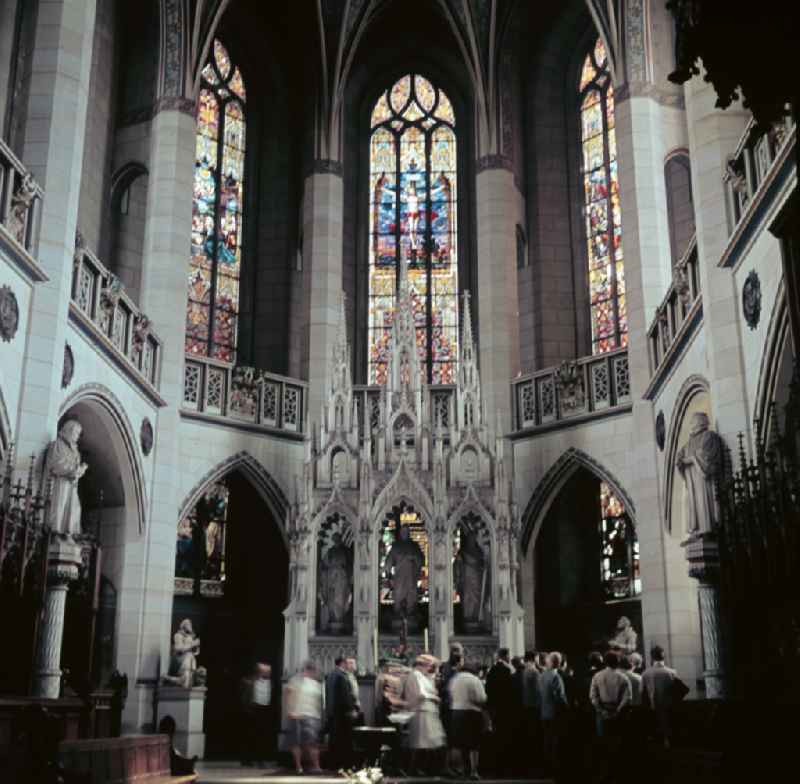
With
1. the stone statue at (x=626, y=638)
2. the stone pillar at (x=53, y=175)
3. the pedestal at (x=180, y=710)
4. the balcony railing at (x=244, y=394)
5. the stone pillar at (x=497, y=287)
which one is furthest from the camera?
the stone pillar at (x=497, y=287)

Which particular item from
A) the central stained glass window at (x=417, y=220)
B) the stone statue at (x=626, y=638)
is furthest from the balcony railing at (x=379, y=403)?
the stone statue at (x=626, y=638)

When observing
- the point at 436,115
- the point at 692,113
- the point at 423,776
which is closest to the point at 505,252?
the point at 436,115

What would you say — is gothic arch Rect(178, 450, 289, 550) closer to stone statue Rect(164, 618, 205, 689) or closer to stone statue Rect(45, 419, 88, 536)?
stone statue Rect(164, 618, 205, 689)

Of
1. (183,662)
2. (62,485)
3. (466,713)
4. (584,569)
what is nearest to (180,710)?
(183,662)

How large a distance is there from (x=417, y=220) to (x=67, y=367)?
11.0 m

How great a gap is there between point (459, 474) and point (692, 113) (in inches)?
285

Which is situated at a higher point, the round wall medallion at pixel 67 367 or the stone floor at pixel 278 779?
the round wall medallion at pixel 67 367

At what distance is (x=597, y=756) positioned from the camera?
477 inches

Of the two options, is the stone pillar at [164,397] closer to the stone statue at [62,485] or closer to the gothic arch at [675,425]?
the stone statue at [62,485]

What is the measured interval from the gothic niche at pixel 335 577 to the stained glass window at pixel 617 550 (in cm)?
489

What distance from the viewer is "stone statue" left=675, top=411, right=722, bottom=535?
40.3ft

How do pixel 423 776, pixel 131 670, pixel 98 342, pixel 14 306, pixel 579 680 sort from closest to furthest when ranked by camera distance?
pixel 423 776
pixel 14 306
pixel 98 342
pixel 131 670
pixel 579 680

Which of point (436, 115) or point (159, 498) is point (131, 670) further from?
Answer: point (436, 115)

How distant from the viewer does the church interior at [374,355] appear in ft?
40.6
